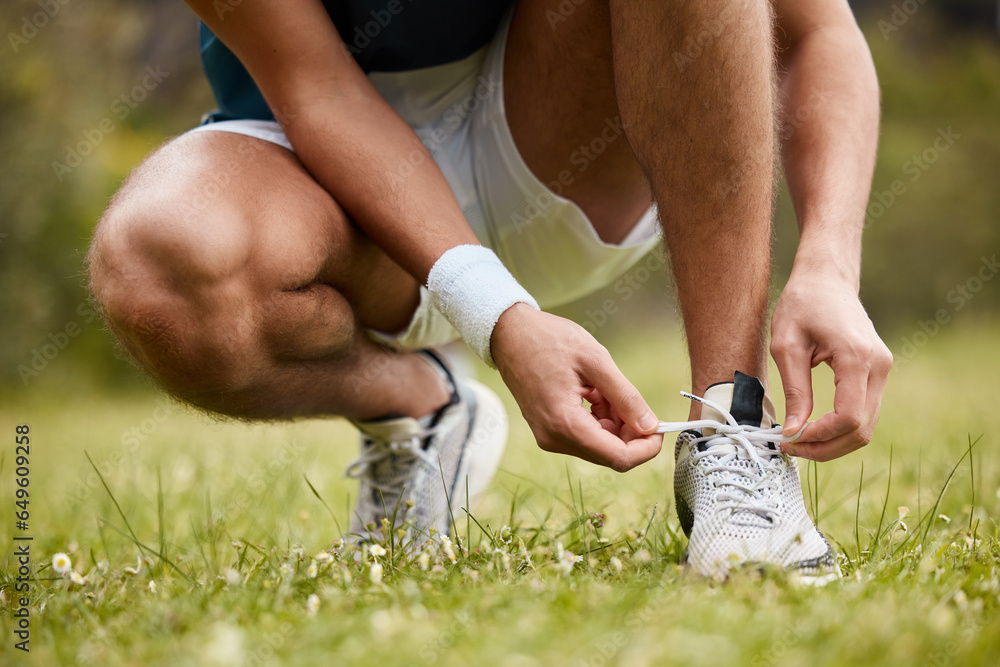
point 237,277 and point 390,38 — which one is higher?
point 390,38

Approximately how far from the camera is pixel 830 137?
1.58 m

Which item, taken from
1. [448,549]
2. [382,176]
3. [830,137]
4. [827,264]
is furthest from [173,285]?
[830,137]

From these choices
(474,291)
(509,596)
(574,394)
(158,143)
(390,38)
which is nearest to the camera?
(509,596)

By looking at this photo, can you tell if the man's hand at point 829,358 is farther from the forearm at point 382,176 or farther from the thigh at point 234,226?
the thigh at point 234,226

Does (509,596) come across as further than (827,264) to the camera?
No

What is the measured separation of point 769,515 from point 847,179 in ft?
2.23

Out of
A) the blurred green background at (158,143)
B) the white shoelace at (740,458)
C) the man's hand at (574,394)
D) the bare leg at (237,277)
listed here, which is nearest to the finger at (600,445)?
the man's hand at (574,394)

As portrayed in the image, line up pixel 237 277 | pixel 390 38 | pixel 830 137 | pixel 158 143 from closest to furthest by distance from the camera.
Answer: pixel 237 277 → pixel 830 137 → pixel 390 38 → pixel 158 143

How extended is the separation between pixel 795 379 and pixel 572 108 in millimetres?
807

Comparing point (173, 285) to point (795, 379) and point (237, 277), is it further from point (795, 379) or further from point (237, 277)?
point (795, 379)

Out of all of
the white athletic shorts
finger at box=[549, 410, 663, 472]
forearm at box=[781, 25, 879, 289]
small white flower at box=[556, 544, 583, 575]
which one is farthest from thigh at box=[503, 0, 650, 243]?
small white flower at box=[556, 544, 583, 575]

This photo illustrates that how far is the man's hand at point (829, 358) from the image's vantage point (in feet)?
3.92

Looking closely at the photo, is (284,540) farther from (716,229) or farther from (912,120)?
(912,120)

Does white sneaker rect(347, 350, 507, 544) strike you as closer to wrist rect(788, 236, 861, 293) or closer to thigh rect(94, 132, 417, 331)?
thigh rect(94, 132, 417, 331)
